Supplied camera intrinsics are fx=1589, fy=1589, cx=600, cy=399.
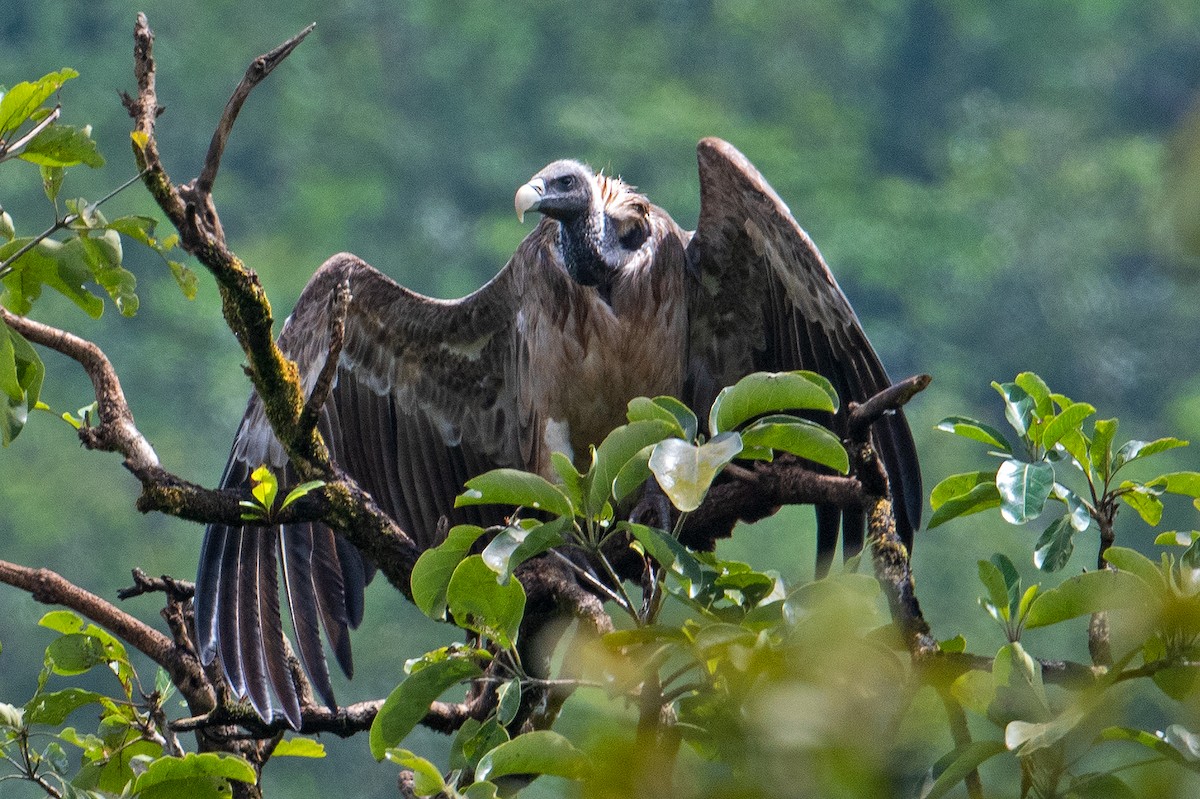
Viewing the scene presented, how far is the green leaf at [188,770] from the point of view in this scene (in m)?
2.68

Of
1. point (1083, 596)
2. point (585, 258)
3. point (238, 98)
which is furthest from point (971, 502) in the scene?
point (585, 258)

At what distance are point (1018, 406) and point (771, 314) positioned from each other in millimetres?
2326

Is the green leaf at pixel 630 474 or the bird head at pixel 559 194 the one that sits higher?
the bird head at pixel 559 194

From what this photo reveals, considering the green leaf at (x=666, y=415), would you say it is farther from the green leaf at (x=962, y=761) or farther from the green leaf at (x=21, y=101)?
the green leaf at (x=21, y=101)

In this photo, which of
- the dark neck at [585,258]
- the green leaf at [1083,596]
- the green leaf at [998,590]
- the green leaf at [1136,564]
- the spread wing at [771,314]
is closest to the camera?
the green leaf at [1083,596]

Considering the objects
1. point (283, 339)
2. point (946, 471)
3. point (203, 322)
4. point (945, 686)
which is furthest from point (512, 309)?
point (203, 322)

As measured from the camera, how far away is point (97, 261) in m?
3.01

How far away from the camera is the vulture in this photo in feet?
16.2

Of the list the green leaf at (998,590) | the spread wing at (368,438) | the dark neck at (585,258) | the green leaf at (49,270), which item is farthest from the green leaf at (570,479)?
the dark neck at (585,258)

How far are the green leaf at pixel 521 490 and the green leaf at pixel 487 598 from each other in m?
0.12

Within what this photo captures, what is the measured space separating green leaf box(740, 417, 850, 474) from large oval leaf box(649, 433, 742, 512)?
140 mm

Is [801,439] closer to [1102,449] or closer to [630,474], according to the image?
[630,474]

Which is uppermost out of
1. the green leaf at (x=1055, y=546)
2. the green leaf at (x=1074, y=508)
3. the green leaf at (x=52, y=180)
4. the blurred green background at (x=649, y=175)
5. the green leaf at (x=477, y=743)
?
the blurred green background at (x=649, y=175)

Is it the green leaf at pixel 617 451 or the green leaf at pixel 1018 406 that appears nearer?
the green leaf at pixel 617 451
